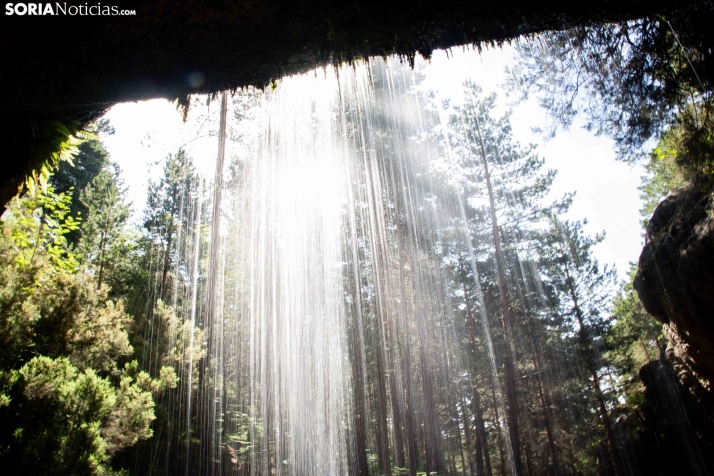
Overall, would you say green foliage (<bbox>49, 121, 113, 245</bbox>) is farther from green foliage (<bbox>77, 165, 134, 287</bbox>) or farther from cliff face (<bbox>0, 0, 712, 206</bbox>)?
cliff face (<bbox>0, 0, 712, 206</bbox>)

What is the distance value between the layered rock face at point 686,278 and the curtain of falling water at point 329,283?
24.7ft

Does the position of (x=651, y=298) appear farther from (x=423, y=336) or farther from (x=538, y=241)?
(x=423, y=336)

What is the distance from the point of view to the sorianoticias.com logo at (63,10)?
6.83 ft

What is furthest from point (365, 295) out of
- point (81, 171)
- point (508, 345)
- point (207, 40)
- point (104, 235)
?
point (81, 171)

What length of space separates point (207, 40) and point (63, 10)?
0.82 meters

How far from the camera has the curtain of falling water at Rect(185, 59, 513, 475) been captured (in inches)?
617

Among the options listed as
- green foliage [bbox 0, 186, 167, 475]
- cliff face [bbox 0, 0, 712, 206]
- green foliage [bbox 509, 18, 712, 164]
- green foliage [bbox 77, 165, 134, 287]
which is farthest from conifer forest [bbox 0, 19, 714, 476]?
cliff face [bbox 0, 0, 712, 206]

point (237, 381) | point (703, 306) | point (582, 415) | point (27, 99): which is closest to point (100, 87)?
point (27, 99)

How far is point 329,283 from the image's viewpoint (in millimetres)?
17125

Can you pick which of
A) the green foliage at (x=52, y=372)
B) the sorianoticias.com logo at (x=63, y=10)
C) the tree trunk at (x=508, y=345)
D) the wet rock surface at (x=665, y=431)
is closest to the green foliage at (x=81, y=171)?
the green foliage at (x=52, y=372)

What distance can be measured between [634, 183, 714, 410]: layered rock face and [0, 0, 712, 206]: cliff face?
7373mm

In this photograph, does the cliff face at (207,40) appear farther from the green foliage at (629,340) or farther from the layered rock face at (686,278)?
the green foliage at (629,340)

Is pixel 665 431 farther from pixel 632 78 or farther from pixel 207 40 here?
pixel 207 40

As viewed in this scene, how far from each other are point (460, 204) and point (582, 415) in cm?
1433
